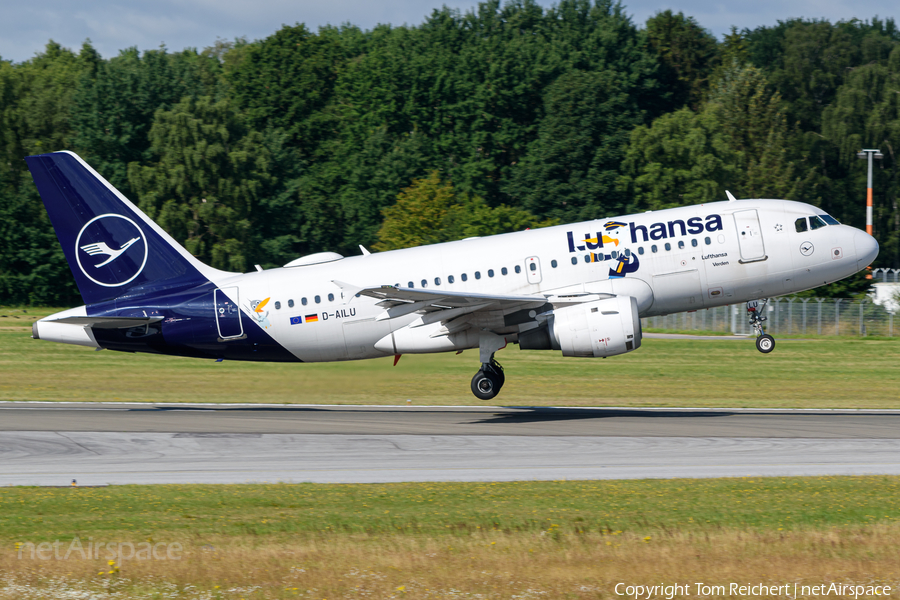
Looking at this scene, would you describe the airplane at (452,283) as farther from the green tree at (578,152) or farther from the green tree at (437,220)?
the green tree at (578,152)

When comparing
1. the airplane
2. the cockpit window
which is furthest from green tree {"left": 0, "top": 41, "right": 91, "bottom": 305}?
the cockpit window

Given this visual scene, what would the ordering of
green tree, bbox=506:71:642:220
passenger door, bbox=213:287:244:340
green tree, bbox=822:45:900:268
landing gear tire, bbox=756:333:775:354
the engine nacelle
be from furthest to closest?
green tree, bbox=822:45:900:268, green tree, bbox=506:71:642:220, passenger door, bbox=213:287:244:340, landing gear tire, bbox=756:333:775:354, the engine nacelle

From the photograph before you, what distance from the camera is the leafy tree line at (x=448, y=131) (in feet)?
277

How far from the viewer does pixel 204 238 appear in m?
84.6

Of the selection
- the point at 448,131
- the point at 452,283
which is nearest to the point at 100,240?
the point at 452,283

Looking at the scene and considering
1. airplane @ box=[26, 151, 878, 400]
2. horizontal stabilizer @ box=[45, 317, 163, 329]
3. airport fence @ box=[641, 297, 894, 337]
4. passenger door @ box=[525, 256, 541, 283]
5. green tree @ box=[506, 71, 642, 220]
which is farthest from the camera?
green tree @ box=[506, 71, 642, 220]

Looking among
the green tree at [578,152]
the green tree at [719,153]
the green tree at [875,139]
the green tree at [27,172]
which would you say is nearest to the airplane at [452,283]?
the green tree at [27,172]

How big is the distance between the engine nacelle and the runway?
2188 mm

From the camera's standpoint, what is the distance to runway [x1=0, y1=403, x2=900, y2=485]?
20469mm

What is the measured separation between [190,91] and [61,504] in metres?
88.7

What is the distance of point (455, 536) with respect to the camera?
49.3ft

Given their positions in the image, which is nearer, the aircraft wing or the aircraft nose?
the aircraft wing

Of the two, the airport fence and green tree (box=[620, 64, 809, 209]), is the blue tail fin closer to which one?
the airport fence

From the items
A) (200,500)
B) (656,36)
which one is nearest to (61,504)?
(200,500)
